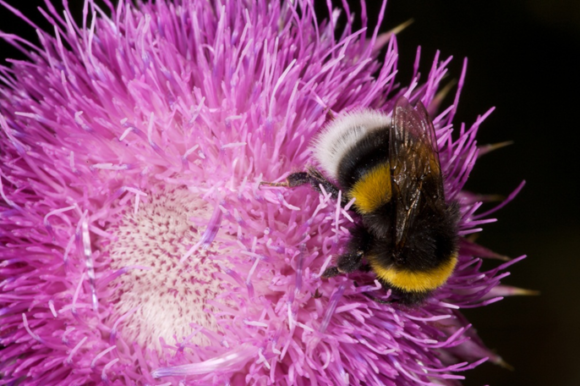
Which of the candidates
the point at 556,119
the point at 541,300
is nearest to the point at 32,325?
the point at 541,300

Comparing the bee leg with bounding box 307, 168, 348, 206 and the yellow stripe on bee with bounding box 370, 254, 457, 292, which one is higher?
the bee leg with bounding box 307, 168, 348, 206

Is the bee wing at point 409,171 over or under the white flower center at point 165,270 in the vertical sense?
over

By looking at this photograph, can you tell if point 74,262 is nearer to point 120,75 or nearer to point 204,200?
point 204,200

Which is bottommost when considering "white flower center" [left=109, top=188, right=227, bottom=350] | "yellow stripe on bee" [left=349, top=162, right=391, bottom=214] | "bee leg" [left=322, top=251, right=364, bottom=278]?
"white flower center" [left=109, top=188, right=227, bottom=350]

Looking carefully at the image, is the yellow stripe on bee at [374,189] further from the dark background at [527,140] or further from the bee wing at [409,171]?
the dark background at [527,140]

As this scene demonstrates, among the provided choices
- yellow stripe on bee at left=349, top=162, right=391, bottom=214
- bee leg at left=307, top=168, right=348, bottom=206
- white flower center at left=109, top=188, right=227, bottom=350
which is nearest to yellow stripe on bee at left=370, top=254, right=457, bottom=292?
yellow stripe on bee at left=349, top=162, right=391, bottom=214

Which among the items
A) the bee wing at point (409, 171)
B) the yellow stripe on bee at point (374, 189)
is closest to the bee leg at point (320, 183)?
the yellow stripe on bee at point (374, 189)

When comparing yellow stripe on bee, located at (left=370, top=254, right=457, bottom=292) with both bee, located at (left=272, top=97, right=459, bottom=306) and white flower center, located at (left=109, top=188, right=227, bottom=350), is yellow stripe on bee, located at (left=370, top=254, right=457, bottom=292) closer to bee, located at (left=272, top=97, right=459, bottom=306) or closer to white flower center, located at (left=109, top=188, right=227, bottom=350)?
A: bee, located at (left=272, top=97, right=459, bottom=306)
